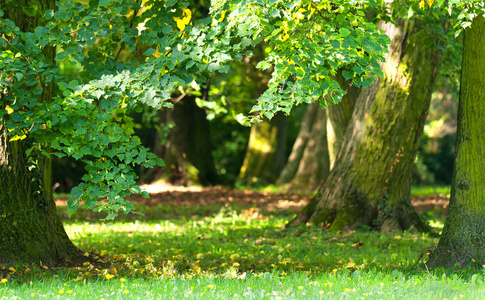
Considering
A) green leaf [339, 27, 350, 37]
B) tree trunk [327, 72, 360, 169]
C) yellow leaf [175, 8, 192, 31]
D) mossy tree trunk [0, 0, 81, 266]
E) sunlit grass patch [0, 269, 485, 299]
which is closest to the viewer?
sunlit grass patch [0, 269, 485, 299]

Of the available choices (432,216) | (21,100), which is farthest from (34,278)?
(432,216)

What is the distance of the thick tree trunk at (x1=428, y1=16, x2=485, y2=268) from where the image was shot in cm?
579

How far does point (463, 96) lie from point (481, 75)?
0.29m

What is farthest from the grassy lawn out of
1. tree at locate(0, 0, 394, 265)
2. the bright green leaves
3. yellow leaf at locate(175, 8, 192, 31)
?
yellow leaf at locate(175, 8, 192, 31)

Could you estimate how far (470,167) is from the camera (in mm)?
5832

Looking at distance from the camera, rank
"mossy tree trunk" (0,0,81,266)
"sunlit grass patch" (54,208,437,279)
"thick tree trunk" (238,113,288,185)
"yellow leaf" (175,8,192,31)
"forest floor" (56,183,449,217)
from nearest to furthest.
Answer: "yellow leaf" (175,8,192,31) → "mossy tree trunk" (0,0,81,266) → "sunlit grass patch" (54,208,437,279) → "forest floor" (56,183,449,217) → "thick tree trunk" (238,113,288,185)

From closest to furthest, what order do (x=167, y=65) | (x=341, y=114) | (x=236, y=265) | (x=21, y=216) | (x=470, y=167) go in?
(x=167, y=65)
(x=470, y=167)
(x=21, y=216)
(x=236, y=265)
(x=341, y=114)

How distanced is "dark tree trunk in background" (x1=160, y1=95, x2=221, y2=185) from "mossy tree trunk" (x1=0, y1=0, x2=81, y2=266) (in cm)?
1107

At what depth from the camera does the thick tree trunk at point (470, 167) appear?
5789mm

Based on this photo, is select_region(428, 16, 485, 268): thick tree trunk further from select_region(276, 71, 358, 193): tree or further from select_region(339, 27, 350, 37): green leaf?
select_region(276, 71, 358, 193): tree

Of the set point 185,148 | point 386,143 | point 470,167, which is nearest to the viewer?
point 470,167

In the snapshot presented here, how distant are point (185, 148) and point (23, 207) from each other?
1182 centimetres

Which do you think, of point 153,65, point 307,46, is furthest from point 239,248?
point 307,46

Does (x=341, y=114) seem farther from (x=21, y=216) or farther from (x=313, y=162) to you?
(x=313, y=162)
